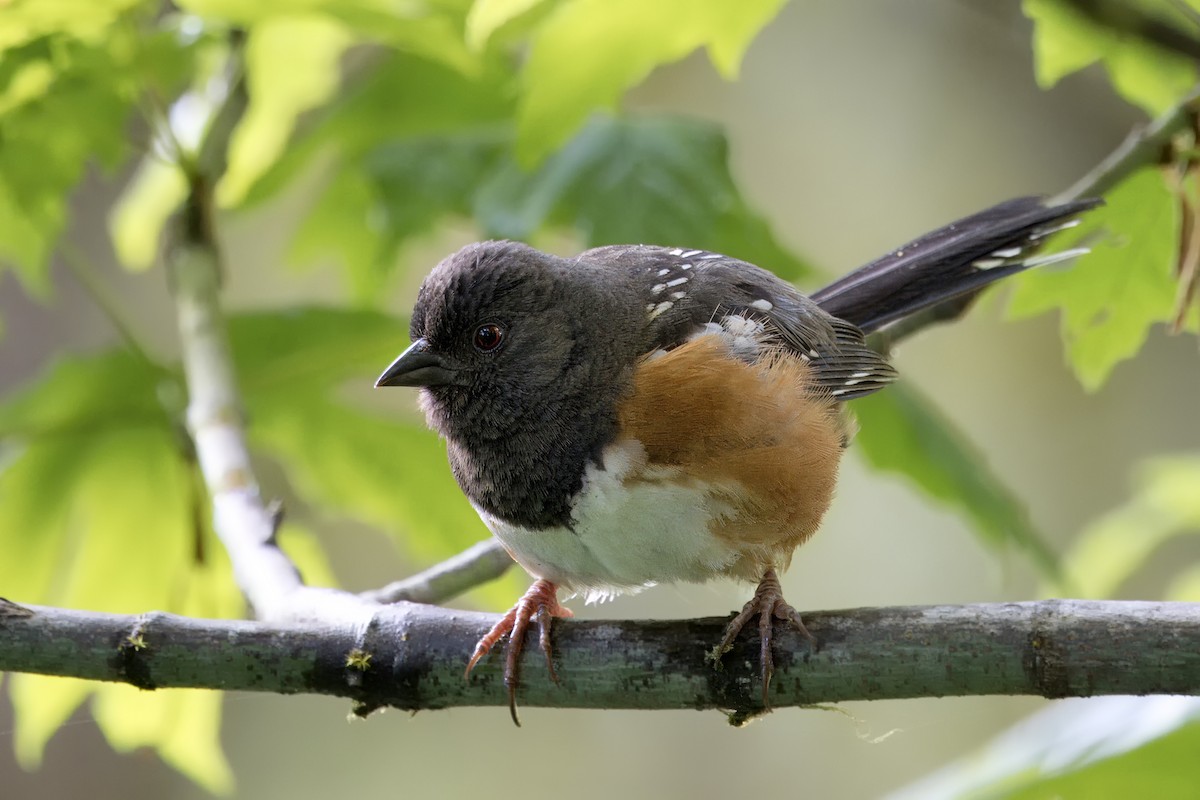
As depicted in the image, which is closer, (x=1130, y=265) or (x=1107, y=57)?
(x=1107, y=57)

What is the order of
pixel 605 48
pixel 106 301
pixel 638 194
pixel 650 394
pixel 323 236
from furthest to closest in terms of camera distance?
pixel 323 236 < pixel 106 301 < pixel 638 194 < pixel 650 394 < pixel 605 48

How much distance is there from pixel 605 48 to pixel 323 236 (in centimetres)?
113

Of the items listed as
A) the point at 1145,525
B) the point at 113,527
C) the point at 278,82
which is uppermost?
the point at 278,82

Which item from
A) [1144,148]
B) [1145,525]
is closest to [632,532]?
[1144,148]

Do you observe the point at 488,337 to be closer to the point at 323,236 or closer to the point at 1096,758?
the point at 323,236

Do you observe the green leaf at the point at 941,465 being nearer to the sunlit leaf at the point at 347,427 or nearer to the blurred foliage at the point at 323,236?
the blurred foliage at the point at 323,236

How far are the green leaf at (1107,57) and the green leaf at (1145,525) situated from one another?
90cm

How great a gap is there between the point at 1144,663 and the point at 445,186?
146 cm

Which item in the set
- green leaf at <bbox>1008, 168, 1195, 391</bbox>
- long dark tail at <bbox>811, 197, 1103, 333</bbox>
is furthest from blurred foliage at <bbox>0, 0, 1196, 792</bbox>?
long dark tail at <bbox>811, 197, 1103, 333</bbox>

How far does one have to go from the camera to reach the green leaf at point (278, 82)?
2.23 m

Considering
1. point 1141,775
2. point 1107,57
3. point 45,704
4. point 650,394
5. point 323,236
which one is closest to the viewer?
point 1141,775

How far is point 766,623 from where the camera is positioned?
154cm

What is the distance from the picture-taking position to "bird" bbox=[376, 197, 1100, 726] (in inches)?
70.9

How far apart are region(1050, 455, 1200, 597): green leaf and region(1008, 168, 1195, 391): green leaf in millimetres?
689
